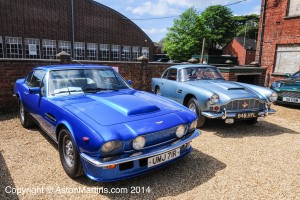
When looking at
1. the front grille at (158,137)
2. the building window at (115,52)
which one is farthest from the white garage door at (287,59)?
the building window at (115,52)

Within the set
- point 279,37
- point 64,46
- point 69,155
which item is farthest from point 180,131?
point 64,46

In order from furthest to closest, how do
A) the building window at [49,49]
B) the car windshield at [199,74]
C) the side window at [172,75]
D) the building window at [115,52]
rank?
the building window at [115,52] < the building window at [49,49] < the side window at [172,75] < the car windshield at [199,74]

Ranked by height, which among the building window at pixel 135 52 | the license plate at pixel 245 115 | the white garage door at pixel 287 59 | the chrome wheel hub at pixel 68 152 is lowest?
the chrome wheel hub at pixel 68 152

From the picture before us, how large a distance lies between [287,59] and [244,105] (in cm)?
864

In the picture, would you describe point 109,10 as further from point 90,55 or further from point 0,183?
point 0,183

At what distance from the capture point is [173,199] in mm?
2553

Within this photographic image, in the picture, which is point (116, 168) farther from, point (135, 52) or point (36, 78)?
point (135, 52)

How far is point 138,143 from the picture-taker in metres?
2.55

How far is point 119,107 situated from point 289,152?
3.20 meters

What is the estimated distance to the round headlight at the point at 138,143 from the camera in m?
2.53

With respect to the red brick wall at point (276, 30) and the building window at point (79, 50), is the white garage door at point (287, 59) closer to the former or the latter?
the red brick wall at point (276, 30)

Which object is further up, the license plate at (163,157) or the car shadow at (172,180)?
the license plate at (163,157)

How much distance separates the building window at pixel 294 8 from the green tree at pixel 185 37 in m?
28.8

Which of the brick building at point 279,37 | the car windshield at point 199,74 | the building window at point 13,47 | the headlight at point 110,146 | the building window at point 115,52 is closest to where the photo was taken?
the headlight at point 110,146
